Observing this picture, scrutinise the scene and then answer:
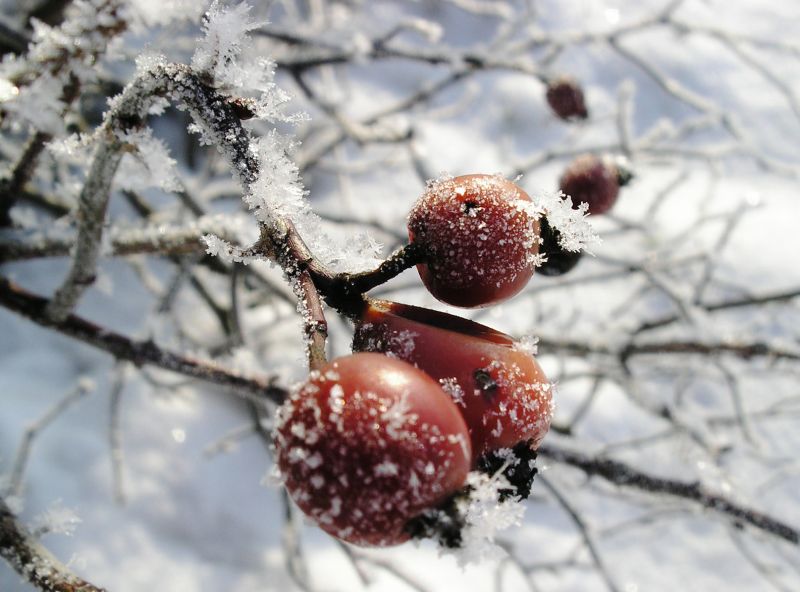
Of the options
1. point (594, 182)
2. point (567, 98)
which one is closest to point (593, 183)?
point (594, 182)

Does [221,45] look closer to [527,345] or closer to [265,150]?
[265,150]

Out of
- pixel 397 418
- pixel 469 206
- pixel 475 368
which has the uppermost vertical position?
pixel 469 206

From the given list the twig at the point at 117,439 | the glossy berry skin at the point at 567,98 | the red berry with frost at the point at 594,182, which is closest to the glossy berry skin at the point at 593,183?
the red berry with frost at the point at 594,182

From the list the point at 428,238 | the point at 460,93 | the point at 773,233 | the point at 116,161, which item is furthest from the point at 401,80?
the point at 428,238

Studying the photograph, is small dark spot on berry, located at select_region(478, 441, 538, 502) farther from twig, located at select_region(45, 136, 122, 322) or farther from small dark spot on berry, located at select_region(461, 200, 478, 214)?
twig, located at select_region(45, 136, 122, 322)

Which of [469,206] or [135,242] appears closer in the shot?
[469,206]

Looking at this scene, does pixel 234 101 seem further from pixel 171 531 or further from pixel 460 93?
pixel 460 93
